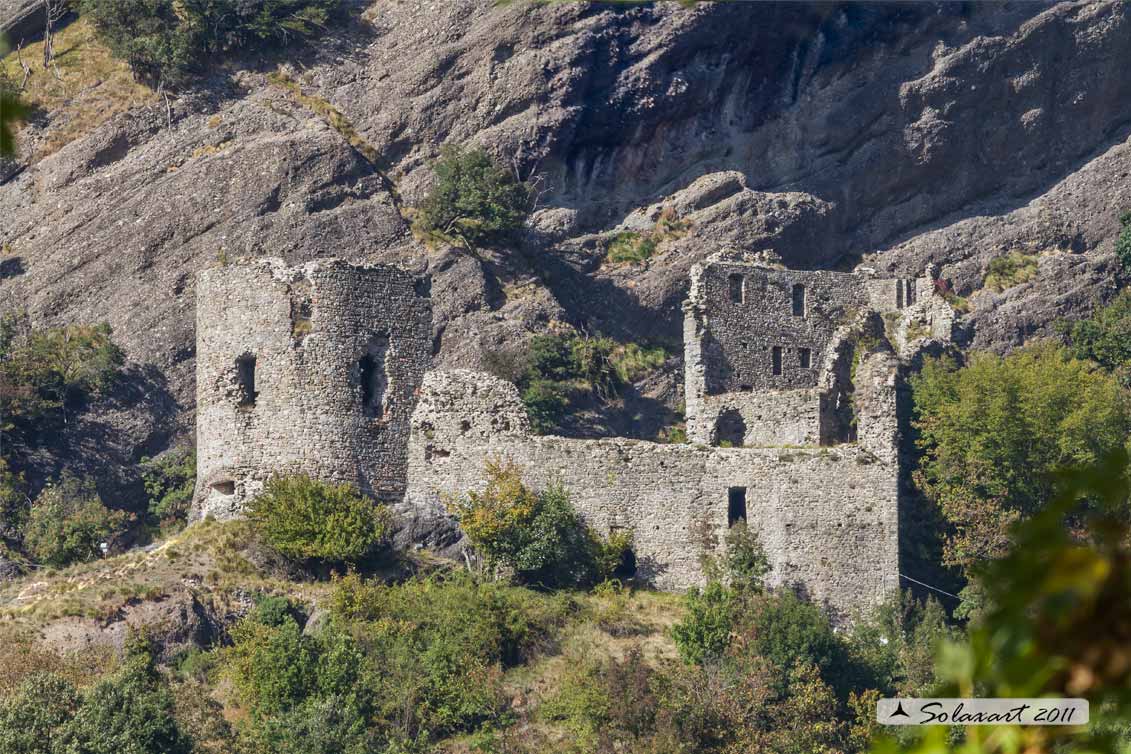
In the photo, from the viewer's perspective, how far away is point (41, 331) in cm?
4072

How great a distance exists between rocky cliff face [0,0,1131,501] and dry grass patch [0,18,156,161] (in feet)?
1.90

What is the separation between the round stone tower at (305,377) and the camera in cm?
3344

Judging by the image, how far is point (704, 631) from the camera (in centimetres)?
3019

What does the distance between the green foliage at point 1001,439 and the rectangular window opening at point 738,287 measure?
5.79m

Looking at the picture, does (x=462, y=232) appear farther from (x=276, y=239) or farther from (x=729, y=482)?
(x=729, y=482)

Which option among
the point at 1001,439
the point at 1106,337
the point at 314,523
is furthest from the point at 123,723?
the point at 1106,337

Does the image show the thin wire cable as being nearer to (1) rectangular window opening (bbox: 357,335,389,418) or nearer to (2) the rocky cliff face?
(1) rectangular window opening (bbox: 357,335,389,418)

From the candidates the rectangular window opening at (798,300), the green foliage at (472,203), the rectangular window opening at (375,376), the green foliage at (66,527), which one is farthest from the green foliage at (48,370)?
the rectangular window opening at (798,300)

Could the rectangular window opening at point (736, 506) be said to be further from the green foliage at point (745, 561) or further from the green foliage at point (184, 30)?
the green foliage at point (184, 30)

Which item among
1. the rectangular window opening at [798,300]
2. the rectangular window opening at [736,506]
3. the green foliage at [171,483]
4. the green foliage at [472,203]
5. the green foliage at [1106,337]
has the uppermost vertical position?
the green foliage at [472,203]

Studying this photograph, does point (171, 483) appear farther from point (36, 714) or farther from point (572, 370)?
point (36, 714)

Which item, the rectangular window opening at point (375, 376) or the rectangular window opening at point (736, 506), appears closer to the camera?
the rectangular window opening at point (736, 506)

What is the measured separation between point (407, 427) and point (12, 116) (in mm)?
30051

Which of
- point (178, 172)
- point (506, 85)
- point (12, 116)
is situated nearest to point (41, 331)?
point (178, 172)
